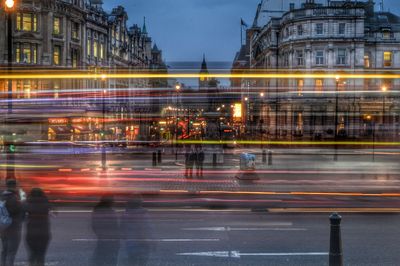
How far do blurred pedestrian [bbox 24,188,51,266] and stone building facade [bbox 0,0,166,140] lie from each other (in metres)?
13.1

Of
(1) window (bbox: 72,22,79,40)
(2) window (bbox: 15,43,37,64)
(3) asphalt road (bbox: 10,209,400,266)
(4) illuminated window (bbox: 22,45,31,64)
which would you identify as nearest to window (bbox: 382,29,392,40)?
(1) window (bbox: 72,22,79,40)

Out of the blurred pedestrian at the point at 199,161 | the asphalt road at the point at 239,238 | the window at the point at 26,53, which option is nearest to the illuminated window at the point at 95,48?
the window at the point at 26,53

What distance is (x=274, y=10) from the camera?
104312 mm

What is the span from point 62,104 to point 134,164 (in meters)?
10.8

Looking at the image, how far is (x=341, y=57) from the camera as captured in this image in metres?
74.2

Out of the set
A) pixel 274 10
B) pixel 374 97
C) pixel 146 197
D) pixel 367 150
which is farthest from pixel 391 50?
pixel 146 197

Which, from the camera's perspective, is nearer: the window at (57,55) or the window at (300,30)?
the window at (57,55)

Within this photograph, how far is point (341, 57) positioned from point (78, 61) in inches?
1387

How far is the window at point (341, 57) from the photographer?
7406 centimetres

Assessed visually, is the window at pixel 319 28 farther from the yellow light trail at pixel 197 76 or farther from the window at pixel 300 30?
the yellow light trail at pixel 197 76

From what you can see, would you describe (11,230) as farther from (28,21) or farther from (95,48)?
(95,48)

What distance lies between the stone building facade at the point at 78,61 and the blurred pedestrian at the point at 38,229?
13.1 metres

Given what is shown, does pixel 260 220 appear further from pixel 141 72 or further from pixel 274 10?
pixel 274 10

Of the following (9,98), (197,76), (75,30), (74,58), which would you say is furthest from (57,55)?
(197,76)
